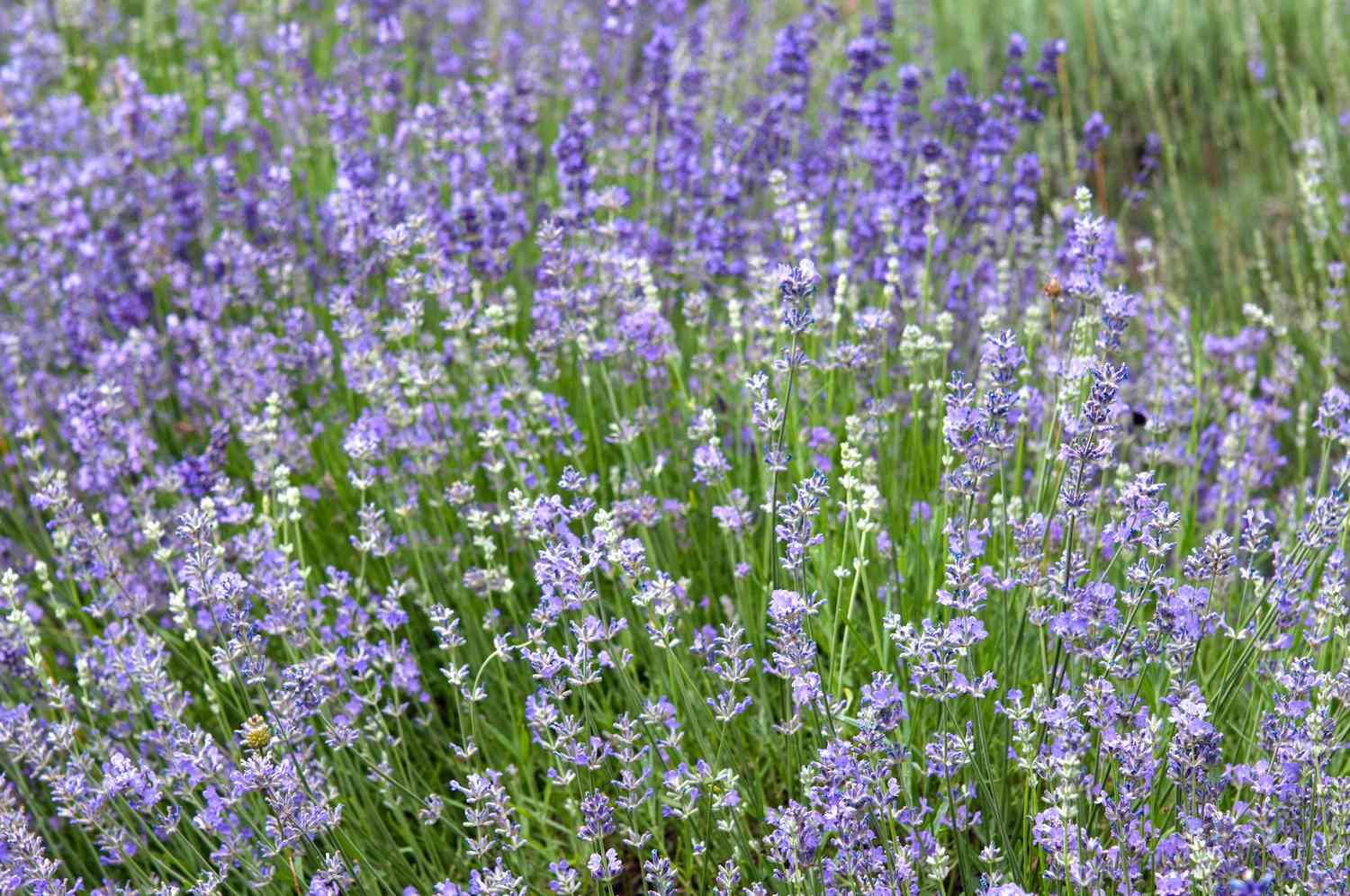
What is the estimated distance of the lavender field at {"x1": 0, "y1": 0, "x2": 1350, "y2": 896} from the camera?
192cm

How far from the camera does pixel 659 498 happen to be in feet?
9.15

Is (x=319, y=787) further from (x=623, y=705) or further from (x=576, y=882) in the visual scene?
(x=623, y=705)

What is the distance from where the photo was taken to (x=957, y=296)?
356 cm

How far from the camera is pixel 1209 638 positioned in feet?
8.84

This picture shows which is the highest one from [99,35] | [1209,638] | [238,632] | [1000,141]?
[99,35]

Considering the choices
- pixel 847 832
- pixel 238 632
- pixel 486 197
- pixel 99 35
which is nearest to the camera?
pixel 847 832

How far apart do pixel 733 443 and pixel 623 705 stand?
69 centimetres

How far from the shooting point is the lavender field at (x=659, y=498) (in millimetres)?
1920

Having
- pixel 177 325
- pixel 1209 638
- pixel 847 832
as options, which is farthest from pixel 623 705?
pixel 177 325

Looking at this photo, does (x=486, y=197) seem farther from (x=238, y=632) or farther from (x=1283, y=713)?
(x=1283, y=713)

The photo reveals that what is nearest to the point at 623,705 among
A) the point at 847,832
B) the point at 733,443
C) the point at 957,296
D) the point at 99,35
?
the point at 733,443

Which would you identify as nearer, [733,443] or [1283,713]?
[1283,713]

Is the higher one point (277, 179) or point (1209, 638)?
point (277, 179)

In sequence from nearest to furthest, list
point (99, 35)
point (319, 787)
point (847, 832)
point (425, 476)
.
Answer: point (847, 832) → point (319, 787) → point (425, 476) → point (99, 35)
